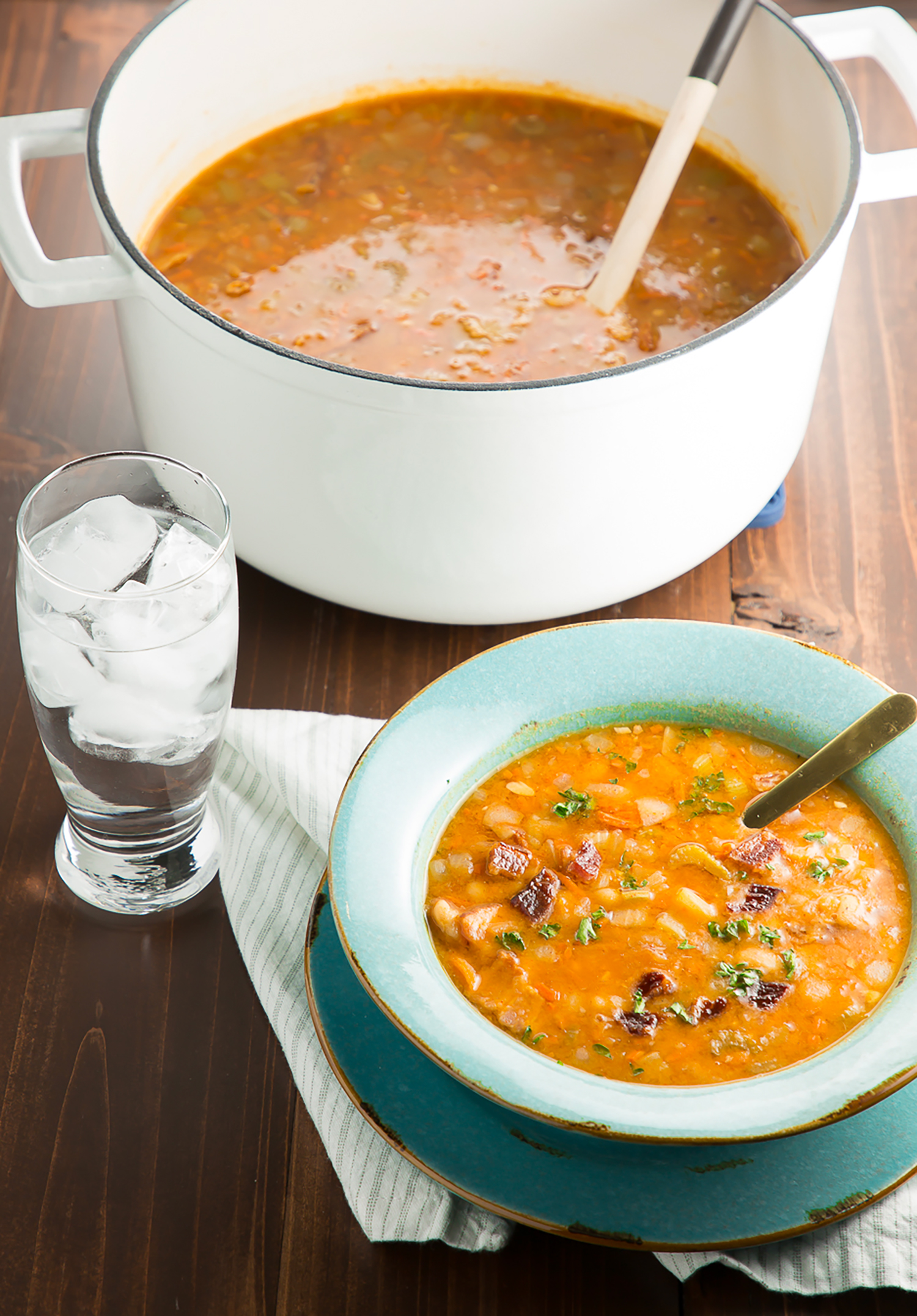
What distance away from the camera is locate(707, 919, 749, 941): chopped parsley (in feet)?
3.85

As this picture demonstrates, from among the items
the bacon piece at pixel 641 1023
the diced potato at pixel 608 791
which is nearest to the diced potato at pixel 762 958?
the bacon piece at pixel 641 1023

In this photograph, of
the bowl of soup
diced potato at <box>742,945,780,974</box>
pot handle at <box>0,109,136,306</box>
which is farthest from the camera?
pot handle at <box>0,109,136,306</box>

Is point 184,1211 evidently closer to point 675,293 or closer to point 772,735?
point 772,735

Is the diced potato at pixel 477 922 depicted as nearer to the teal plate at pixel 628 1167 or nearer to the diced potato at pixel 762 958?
the teal plate at pixel 628 1167

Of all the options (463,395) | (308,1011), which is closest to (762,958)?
(308,1011)

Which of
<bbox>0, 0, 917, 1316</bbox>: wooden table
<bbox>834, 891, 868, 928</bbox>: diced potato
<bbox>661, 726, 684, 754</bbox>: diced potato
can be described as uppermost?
<bbox>834, 891, 868, 928</bbox>: diced potato

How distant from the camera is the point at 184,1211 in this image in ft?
3.91

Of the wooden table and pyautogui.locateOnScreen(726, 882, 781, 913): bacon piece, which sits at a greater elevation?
pyautogui.locateOnScreen(726, 882, 781, 913): bacon piece

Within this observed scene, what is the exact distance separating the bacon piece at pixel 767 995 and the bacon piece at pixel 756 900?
3.1 inches

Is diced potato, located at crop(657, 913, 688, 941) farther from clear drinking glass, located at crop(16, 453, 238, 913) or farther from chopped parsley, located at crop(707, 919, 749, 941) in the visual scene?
clear drinking glass, located at crop(16, 453, 238, 913)

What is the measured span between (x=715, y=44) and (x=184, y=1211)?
1518mm

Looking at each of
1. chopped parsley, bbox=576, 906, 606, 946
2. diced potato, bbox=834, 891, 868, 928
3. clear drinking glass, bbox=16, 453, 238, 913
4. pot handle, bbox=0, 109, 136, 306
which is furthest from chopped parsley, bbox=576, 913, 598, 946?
pot handle, bbox=0, 109, 136, 306

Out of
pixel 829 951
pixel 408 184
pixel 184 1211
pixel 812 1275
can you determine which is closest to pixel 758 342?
pixel 829 951

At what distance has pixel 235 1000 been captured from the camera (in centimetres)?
135
